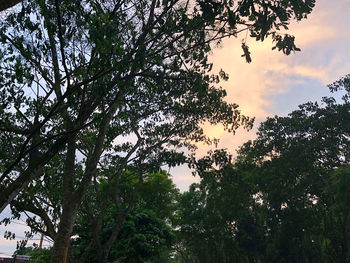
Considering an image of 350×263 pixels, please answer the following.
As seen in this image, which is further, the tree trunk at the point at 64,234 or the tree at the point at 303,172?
the tree at the point at 303,172

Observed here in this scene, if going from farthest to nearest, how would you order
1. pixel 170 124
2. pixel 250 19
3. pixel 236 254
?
1. pixel 236 254
2. pixel 170 124
3. pixel 250 19

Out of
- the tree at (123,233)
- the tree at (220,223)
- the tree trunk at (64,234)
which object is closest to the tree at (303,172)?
the tree at (220,223)

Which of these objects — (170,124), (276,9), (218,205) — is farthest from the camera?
(218,205)

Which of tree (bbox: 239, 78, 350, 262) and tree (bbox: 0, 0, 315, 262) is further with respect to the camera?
tree (bbox: 239, 78, 350, 262)

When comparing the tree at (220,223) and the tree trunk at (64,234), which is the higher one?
the tree at (220,223)

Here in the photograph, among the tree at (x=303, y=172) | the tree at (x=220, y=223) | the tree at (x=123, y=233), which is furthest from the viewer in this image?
the tree at (x=220, y=223)

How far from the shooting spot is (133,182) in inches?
858

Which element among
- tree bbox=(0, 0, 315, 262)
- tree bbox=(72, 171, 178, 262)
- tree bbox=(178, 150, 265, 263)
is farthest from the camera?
tree bbox=(178, 150, 265, 263)

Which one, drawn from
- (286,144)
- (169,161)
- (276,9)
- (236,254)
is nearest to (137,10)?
(276,9)

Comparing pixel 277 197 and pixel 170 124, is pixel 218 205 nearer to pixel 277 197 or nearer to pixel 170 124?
pixel 277 197

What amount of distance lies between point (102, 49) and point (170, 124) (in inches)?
377

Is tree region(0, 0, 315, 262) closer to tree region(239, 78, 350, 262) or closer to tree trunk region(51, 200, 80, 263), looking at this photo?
tree trunk region(51, 200, 80, 263)

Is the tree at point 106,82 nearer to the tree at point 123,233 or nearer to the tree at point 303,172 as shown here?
the tree at point 123,233

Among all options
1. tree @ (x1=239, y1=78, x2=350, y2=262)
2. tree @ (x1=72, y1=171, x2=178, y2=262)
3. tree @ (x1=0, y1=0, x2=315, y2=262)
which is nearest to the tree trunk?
tree @ (x1=0, y1=0, x2=315, y2=262)
